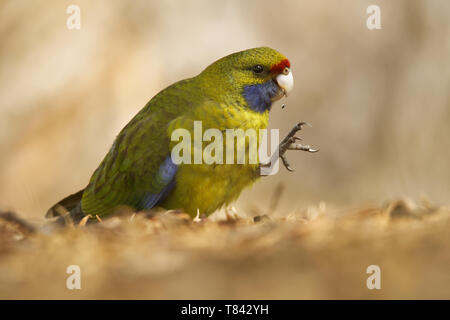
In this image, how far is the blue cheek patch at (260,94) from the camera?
2406mm

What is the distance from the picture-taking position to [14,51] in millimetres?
4055

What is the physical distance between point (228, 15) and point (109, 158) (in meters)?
2.54

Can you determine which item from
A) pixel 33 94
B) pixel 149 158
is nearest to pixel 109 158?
pixel 149 158

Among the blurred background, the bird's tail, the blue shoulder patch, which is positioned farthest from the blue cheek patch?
the blurred background

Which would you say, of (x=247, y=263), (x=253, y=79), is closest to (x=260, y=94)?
(x=253, y=79)

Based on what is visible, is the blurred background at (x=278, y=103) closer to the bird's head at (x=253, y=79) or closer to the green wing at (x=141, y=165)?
the green wing at (x=141, y=165)

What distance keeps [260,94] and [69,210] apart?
1.12m

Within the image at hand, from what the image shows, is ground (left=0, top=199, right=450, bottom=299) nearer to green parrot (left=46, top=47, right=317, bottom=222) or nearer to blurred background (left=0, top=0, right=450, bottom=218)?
green parrot (left=46, top=47, right=317, bottom=222)

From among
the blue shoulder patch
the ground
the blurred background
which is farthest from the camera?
the blurred background

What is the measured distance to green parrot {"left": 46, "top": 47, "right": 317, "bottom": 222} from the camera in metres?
2.25

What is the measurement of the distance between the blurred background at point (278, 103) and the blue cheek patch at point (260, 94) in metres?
1.61

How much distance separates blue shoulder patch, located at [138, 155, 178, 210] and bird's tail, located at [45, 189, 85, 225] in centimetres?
35

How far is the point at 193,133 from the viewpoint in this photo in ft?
7.32
